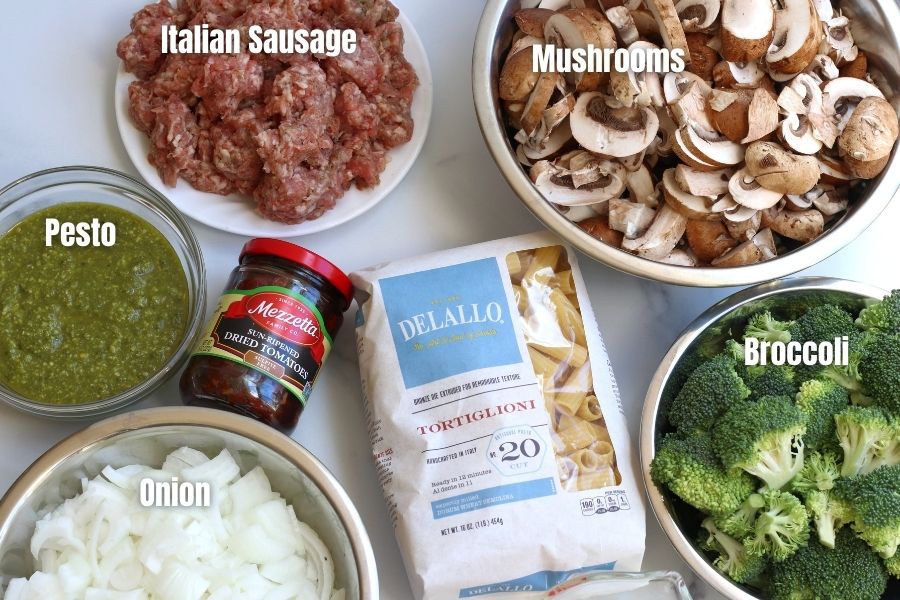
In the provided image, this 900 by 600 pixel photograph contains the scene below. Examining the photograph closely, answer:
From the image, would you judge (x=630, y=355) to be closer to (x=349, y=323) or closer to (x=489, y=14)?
(x=349, y=323)

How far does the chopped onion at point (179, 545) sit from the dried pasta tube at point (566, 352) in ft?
1.93

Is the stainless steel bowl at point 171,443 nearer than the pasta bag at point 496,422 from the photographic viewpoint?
Yes

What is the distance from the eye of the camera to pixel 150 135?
195cm

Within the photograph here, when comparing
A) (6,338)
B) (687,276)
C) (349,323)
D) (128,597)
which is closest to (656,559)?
(687,276)

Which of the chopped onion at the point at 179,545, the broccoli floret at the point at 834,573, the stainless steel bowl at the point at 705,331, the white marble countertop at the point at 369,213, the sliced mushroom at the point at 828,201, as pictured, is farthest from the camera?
the white marble countertop at the point at 369,213

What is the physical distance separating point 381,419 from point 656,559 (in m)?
0.67

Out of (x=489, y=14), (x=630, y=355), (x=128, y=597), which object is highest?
(x=489, y=14)

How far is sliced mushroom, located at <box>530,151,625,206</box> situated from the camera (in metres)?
1.81

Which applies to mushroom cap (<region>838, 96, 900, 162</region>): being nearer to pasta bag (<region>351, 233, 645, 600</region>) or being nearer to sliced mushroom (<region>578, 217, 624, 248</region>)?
sliced mushroom (<region>578, 217, 624, 248</region>)

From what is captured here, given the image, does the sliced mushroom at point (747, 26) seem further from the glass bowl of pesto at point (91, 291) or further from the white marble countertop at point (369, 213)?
the glass bowl of pesto at point (91, 291)

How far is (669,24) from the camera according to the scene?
5.75ft

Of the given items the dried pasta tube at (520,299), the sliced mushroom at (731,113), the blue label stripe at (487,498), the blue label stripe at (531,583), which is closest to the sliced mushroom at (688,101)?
the sliced mushroom at (731,113)

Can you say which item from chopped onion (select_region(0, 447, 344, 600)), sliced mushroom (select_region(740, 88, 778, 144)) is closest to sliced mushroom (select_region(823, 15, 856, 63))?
sliced mushroom (select_region(740, 88, 778, 144))

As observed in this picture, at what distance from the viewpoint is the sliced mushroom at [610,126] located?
5.84 ft
